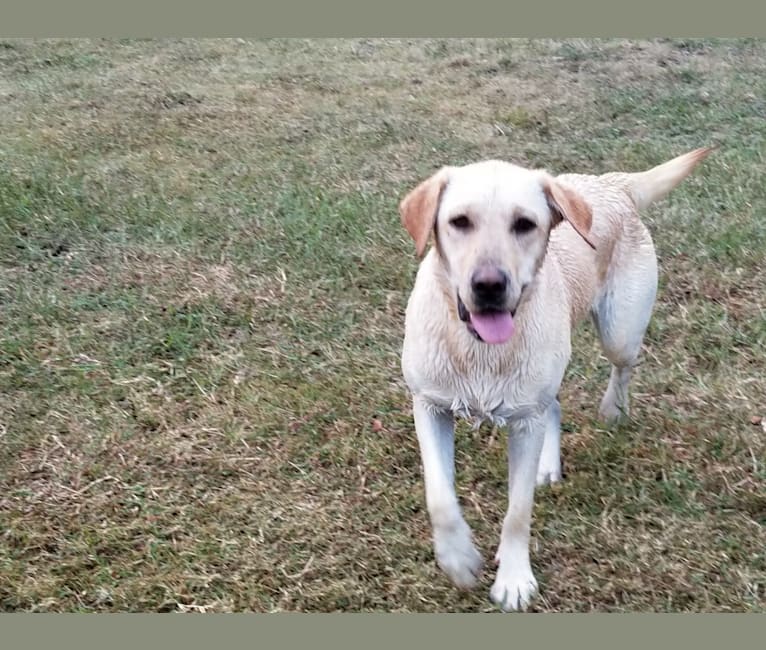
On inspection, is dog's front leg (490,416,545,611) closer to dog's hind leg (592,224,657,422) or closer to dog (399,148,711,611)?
dog (399,148,711,611)

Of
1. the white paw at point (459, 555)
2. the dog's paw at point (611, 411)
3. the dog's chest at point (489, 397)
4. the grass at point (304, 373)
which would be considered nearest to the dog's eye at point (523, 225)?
the dog's chest at point (489, 397)

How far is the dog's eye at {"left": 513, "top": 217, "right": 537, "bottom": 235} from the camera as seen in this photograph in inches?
120

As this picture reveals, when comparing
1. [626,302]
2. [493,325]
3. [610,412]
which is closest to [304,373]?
[610,412]

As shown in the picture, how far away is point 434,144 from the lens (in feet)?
26.7

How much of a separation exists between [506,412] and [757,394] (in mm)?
1998

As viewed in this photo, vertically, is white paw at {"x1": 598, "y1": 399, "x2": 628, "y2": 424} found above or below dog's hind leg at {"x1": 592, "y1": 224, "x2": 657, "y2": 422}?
below

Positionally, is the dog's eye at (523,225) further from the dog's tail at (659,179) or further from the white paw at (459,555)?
the dog's tail at (659,179)

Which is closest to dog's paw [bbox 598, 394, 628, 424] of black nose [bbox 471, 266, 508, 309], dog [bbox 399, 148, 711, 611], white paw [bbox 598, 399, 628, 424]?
white paw [bbox 598, 399, 628, 424]

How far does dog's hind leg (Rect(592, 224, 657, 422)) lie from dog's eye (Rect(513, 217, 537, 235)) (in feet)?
3.99

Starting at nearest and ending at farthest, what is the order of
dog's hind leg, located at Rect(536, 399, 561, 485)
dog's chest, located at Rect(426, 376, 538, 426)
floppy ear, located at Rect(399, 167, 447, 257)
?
floppy ear, located at Rect(399, 167, 447, 257) < dog's chest, located at Rect(426, 376, 538, 426) < dog's hind leg, located at Rect(536, 399, 561, 485)

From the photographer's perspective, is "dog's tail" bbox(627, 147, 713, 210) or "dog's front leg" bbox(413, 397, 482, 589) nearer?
"dog's front leg" bbox(413, 397, 482, 589)

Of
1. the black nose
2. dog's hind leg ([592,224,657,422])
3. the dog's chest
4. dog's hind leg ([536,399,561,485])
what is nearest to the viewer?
the black nose

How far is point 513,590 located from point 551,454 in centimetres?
86

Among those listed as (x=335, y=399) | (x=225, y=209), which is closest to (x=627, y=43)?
(x=225, y=209)
